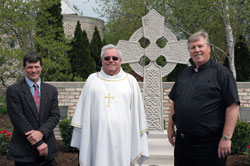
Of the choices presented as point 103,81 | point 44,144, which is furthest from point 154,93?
point 44,144

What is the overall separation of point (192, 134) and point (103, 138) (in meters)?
0.94

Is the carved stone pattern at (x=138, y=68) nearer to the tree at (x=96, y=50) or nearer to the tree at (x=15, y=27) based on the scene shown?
the tree at (x=15, y=27)

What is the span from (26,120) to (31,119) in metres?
0.07

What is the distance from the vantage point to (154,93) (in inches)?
232

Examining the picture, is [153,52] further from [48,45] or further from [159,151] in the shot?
[48,45]

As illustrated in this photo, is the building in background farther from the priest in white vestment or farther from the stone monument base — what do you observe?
the priest in white vestment

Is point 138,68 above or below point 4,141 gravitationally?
above

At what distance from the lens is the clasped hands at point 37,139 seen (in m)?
2.70

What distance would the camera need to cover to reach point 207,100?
2.66 metres

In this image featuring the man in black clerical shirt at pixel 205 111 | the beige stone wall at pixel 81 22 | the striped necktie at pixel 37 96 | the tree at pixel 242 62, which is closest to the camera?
the man in black clerical shirt at pixel 205 111

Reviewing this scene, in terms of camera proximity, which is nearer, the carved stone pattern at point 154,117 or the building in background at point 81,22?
the carved stone pattern at point 154,117

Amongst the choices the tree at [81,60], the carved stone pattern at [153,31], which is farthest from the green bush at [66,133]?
the tree at [81,60]

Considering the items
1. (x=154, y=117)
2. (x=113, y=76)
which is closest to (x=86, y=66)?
(x=154, y=117)

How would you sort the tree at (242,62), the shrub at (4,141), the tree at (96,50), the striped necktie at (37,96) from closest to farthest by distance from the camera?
the striped necktie at (37,96)
the shrub at (4,141)
the tree at (242,62)
the tree at (96,50)
